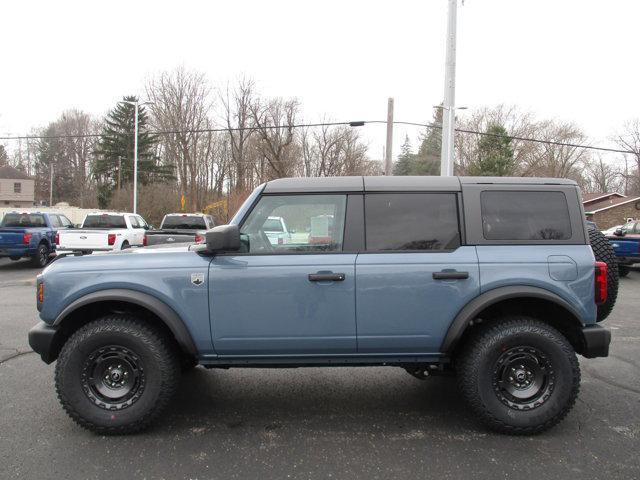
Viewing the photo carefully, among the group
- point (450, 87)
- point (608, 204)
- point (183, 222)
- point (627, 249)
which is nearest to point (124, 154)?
point (183, 222)

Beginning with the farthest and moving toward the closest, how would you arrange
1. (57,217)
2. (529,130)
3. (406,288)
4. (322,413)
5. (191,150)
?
(529,130) < (191,150) < (57,217) < (322,413) < (406,288)

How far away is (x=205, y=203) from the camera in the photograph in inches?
1852

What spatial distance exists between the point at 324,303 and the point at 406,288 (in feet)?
1.97

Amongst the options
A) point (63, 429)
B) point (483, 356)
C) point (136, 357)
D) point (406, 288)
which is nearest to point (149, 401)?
point (136, 357)

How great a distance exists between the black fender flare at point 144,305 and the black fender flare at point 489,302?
191 centimetres

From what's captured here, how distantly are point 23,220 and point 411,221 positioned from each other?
15.9 meters

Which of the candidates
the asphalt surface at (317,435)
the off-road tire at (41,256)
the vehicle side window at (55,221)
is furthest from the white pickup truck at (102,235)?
the asphalt surface at (317,435)

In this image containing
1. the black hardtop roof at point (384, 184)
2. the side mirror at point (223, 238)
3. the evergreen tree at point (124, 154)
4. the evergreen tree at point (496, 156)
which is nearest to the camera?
the side mirror at point (223, 238)

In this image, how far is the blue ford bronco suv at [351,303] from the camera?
137 inches

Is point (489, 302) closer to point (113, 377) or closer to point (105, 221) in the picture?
point (113, 377)

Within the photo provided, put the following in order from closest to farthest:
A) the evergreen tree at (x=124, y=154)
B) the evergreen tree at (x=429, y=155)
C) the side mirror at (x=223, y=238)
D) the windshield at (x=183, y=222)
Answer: the side mirror at (x=223, y=238)
the windshield at (x=183, y=222)
the evergreen tree at (x=124, y=154)
the evergreen tree at (x=429, y=155)

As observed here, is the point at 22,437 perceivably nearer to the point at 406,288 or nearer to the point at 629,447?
the point at 406,288

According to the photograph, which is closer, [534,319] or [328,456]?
[328,456]

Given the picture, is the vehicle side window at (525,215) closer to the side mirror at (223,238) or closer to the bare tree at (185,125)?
the side mirror at (223,238)
